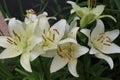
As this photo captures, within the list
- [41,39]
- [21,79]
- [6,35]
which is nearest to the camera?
[41,39]

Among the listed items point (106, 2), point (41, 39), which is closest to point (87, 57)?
point (41, 39)

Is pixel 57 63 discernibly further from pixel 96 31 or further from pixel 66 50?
pixel 96 31

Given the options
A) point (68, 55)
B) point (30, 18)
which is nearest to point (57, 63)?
point (68, 55)

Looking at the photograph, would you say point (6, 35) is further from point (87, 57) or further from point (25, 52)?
point (87, 57)

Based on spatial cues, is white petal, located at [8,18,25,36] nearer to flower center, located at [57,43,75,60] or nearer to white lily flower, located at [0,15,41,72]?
white lily flower, located at [0,15,41,72]

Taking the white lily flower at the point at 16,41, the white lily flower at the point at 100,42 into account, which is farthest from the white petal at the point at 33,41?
the white lily flower at the point at 100,42
